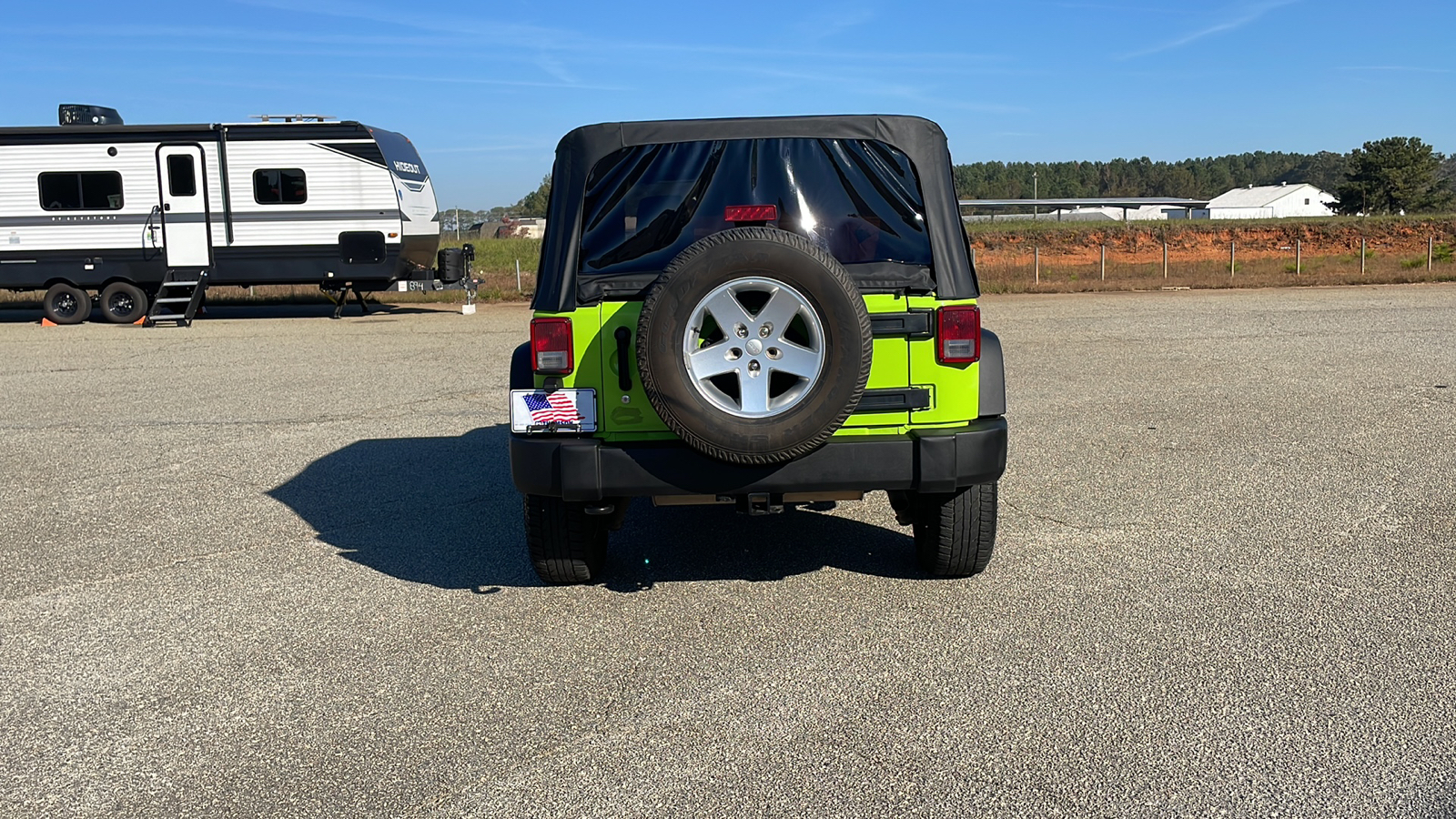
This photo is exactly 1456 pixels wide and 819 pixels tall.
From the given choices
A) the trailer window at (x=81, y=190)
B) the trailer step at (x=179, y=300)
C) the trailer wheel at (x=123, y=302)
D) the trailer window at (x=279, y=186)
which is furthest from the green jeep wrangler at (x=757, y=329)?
the trailer wheel at (x=123, y=302)

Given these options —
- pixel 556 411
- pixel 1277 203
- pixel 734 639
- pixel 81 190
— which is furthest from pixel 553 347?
pixel 1277 203

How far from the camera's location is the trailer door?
67.7ft

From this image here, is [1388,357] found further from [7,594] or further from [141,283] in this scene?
[141,283]

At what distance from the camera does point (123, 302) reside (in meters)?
21.6

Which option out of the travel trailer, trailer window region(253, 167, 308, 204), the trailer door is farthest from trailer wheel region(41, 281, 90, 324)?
trailer window region(253, 167, 308, 204)

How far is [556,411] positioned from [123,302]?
19.4 meters

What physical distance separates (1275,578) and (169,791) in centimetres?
441

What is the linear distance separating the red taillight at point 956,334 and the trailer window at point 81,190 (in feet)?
64.3

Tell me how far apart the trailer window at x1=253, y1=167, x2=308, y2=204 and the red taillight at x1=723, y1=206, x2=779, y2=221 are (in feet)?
57.8

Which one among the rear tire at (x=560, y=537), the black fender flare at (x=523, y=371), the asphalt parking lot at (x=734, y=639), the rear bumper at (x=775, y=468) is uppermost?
the black fender flare at (x=523, y=371)

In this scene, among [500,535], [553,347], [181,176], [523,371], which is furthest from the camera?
[181,176]

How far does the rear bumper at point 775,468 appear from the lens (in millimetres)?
4785

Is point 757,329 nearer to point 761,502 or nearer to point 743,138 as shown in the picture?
point 761,502

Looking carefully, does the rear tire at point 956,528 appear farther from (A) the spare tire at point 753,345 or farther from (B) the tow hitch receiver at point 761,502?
(A) the spare tire at point 753,345
